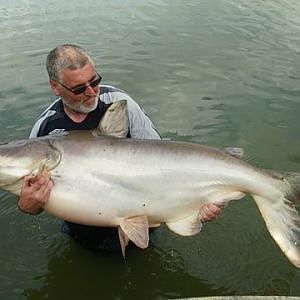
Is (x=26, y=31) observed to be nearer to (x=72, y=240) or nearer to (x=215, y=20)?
(x=215, y=20)

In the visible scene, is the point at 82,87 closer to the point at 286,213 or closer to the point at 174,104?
the point at 286,213

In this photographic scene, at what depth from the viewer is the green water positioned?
4516 mm

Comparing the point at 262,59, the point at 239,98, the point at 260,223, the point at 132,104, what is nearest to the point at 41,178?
the point at 132,104

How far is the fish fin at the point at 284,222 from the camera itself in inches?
128

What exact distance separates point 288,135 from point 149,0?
8182mm

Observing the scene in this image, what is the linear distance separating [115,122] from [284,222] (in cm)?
128

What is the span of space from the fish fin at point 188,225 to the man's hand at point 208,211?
0.04 meters

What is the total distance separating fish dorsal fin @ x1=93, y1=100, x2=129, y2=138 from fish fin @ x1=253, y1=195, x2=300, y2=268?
3.21 feet

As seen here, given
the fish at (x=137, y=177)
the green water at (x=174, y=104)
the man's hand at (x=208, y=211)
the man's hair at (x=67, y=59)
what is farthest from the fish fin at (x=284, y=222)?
the man's hair at (x=67, y=59)

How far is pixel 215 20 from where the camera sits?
1182 centimetres

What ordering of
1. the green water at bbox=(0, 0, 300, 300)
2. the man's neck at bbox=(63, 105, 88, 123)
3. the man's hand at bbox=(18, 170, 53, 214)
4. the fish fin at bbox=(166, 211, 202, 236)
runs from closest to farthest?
the man's hand at bbox=(18, 170, 53, 214), the fish fin at bbox=(166, 211, 202, 236), the man's neck at bbox=(63, 105, 88, 123), the green water at bbox=(0, 0, 300, 300)

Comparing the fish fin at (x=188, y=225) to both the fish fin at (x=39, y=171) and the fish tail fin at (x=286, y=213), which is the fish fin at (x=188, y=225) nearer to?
the fish tail fin at (x=286, y=213)

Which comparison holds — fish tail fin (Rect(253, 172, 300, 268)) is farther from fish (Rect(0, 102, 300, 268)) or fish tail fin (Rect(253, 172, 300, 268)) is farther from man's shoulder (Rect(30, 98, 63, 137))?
man's shoulder (Rect(30, 98, 63, 137))

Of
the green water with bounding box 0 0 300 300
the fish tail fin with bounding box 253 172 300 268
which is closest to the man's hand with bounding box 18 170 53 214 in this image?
the fish tail fin with bounding box 253 172 300 268
